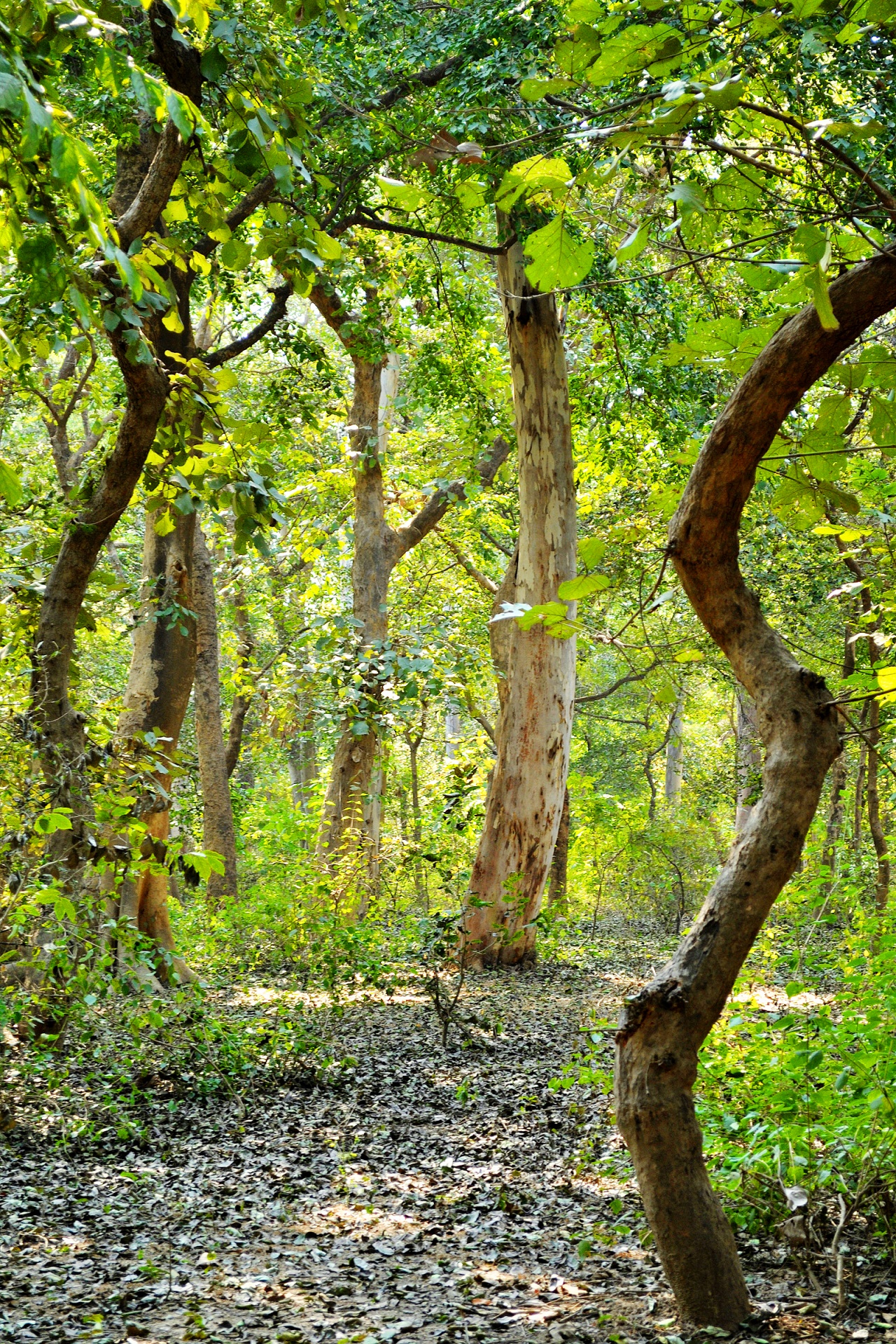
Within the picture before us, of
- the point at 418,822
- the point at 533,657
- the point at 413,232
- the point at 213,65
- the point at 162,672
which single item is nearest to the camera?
the point at 213,65

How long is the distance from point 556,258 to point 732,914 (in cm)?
146

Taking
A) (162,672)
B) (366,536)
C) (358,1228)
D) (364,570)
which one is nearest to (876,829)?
(358,1228)

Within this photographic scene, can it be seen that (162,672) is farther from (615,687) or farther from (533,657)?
(615,687)

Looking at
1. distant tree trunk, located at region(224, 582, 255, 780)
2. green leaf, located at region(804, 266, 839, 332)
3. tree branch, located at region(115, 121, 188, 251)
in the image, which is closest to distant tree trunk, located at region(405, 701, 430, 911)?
distant tree trunk, located at region(224, 582, 255, 780)

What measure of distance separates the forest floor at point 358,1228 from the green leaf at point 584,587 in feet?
5.84

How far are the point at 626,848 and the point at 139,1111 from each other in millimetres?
9081

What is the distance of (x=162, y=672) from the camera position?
7078 millimetres

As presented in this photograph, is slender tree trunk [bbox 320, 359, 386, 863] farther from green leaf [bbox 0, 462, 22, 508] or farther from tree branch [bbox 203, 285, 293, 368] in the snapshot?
green leaf [bbox 0, 462, 22, 508]

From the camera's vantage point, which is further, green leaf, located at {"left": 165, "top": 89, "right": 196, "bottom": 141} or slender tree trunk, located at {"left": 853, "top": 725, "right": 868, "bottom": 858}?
slender tree trunk, located at {"left": 853, "top": 725, "right": 868, "bottom": 858}

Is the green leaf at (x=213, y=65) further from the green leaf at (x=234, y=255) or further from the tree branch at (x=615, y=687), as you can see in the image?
the tree branch at (x=615, y=687)

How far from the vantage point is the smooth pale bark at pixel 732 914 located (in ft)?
7.07

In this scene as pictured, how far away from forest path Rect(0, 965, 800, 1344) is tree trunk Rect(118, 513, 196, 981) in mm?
2252

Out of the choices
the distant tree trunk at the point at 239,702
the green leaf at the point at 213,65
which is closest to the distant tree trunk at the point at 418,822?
the distant tree trunk at the point at 239,702

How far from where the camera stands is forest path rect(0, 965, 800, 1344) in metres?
2.71
